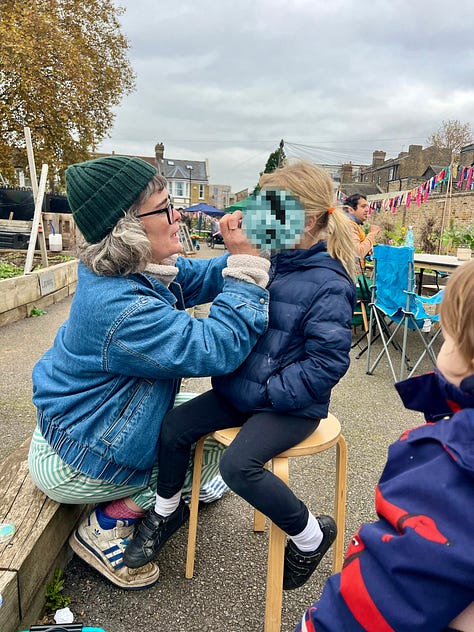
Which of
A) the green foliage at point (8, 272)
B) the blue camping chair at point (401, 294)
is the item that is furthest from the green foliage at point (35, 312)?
the blue camping chair at point (401, 294)

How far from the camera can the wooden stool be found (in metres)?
1.67

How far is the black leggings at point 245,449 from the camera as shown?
5.53 feet

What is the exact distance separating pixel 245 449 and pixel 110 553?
0.76 meters

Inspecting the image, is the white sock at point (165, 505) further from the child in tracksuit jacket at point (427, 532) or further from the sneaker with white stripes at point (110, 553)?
the child in tracksuit jacket at point (427, 532)

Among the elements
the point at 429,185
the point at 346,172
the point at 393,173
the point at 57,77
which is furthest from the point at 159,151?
the point at 429,185

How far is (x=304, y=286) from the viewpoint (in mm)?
1812

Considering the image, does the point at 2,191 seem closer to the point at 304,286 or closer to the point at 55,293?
the point at 55,293

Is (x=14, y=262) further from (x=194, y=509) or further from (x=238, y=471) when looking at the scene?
(x=238, y=471)

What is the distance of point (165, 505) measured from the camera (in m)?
1.94

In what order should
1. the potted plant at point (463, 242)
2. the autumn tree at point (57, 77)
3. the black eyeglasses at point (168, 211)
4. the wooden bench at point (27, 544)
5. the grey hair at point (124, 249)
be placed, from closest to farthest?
the wooden bench at point (27, 544), the grey hair at point (124, 249), the black eyeglasses at point (168, 211), the potted plant at point (463, 242), the autumn tree at point (57, 77)

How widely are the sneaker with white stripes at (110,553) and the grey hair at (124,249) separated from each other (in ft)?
3.40

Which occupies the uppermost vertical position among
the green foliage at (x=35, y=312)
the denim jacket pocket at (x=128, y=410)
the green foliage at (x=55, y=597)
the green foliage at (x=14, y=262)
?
the denim jacket pocket at (x=128, y=410)

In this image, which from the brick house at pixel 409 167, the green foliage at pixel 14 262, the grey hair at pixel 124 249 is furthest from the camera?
the brick house at pixel 409 167

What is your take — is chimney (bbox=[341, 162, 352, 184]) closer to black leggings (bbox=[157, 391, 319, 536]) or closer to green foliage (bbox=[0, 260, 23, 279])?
green foliage (bbox=[0, 260, 23, 279])
